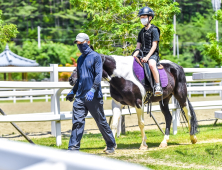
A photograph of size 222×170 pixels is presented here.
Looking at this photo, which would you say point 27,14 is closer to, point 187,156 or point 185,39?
point 185,39

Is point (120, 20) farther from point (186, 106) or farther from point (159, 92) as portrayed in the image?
point (159, 92)

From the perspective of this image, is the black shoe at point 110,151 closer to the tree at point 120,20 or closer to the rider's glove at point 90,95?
the rider's glove at point 90,95

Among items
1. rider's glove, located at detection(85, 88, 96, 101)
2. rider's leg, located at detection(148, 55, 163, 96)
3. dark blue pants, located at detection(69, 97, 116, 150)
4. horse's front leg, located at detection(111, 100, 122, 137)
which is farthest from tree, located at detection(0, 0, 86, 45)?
rider's glove, located at detection(85, 88, 96, 101)

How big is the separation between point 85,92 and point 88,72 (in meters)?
0.31

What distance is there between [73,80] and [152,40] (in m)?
1.78

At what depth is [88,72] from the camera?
5.35m

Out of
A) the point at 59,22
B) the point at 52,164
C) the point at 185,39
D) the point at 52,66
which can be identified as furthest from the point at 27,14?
the point at 52,164

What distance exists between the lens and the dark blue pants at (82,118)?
5.20 meters

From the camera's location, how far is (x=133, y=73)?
632 centimetres

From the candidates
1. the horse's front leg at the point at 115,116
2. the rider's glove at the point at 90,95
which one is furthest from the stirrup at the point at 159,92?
the rider's glove at the point at 90,95

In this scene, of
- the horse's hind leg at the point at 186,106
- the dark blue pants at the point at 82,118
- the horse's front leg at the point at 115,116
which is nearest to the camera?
the dark blue pants at the point at 82,118

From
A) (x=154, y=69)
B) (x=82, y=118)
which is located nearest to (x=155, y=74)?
(x=154, y=69)

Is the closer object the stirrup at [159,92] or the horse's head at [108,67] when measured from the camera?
the horse's head at [108,67]

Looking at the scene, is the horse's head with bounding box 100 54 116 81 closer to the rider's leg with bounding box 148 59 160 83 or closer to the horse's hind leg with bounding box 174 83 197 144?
the rider's leg with bounding box 148 59 160 83
